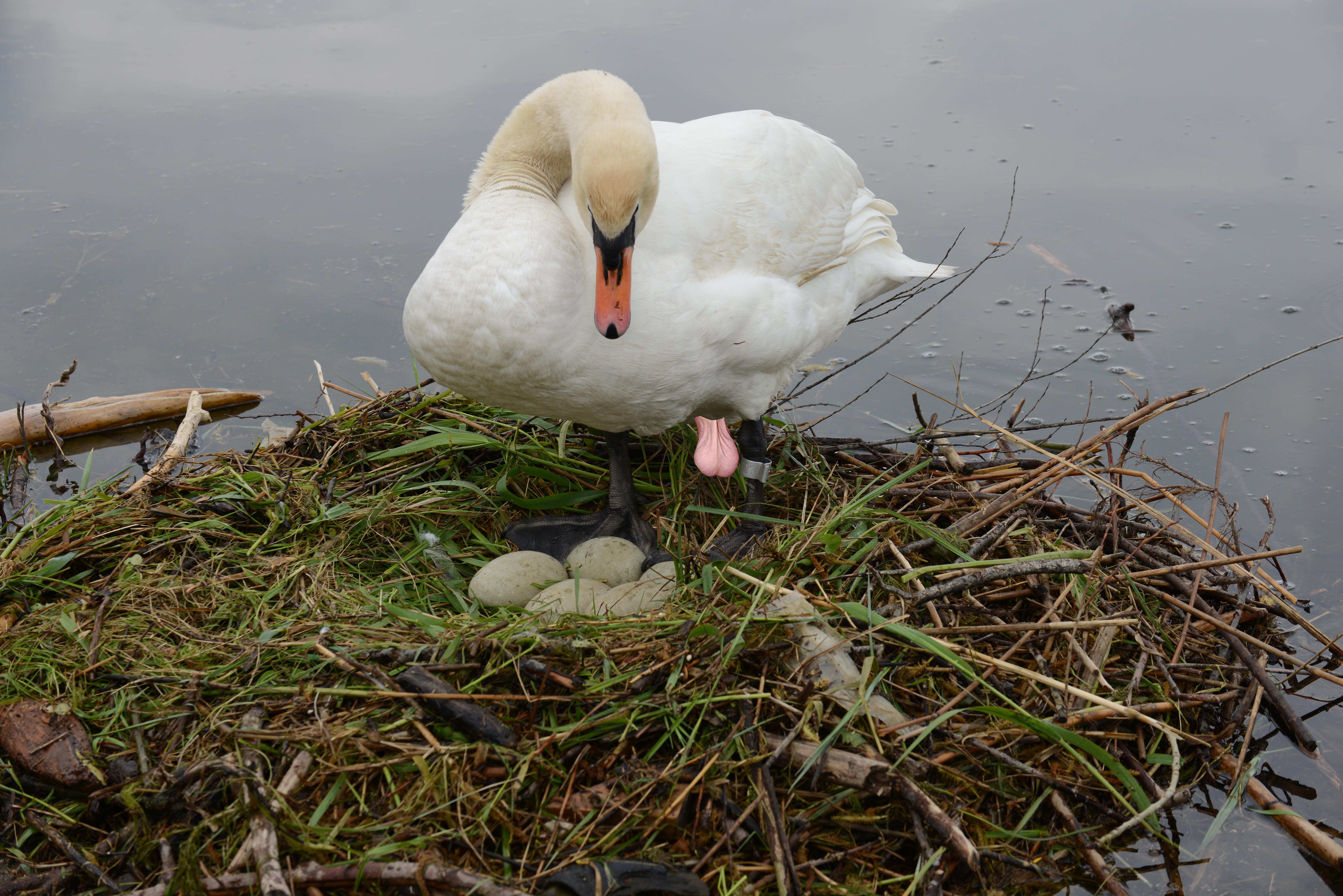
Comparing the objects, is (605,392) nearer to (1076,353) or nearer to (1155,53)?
(1076,353)

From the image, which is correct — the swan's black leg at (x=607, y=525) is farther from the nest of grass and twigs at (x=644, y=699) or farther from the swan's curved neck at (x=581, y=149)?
the swan's curved neck at (x=581, y=149)

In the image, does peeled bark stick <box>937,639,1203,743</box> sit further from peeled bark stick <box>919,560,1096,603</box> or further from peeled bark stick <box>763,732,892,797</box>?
peeled bark stick <box>763,732,892,797</box>

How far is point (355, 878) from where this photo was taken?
2.31 meters

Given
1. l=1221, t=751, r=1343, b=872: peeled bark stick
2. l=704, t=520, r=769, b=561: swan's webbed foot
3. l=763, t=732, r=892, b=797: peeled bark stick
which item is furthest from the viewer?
l=704, t=520, r=769, b=561: swan's webbed foot

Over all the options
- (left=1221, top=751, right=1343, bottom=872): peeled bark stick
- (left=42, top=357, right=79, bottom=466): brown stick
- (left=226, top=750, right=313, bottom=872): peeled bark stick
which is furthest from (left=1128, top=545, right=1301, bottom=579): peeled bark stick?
(left=42, top=357, right=79, bottom=466): brown stick

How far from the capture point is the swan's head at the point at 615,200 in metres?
3.03

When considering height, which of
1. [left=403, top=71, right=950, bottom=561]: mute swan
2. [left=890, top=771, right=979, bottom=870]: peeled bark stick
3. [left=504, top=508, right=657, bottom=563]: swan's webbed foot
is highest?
[left=403, top=71, right=950, bottom=561]: mute swan

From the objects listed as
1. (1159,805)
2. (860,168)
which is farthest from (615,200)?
(860,168)

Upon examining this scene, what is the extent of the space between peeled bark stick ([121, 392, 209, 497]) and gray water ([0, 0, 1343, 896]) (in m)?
0.36

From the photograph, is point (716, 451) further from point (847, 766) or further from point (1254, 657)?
point (1254, 657)

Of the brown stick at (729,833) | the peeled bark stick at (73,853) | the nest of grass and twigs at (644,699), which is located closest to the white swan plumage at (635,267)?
the nest of grass and twigs at (644,699)

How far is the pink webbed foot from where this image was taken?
407cm

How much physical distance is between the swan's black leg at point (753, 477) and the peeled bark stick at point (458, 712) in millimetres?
1604

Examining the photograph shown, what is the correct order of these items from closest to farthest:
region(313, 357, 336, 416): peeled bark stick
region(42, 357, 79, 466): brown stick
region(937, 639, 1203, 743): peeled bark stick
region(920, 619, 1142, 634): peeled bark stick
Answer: region(937, 639, 1203, 743): peeled bark stick → region(920, 619, 1142, 634): peeled bark stick → region(42, 357, 79, 466): brown stick → region(313, 357, 336, 416): peeled bark stick
